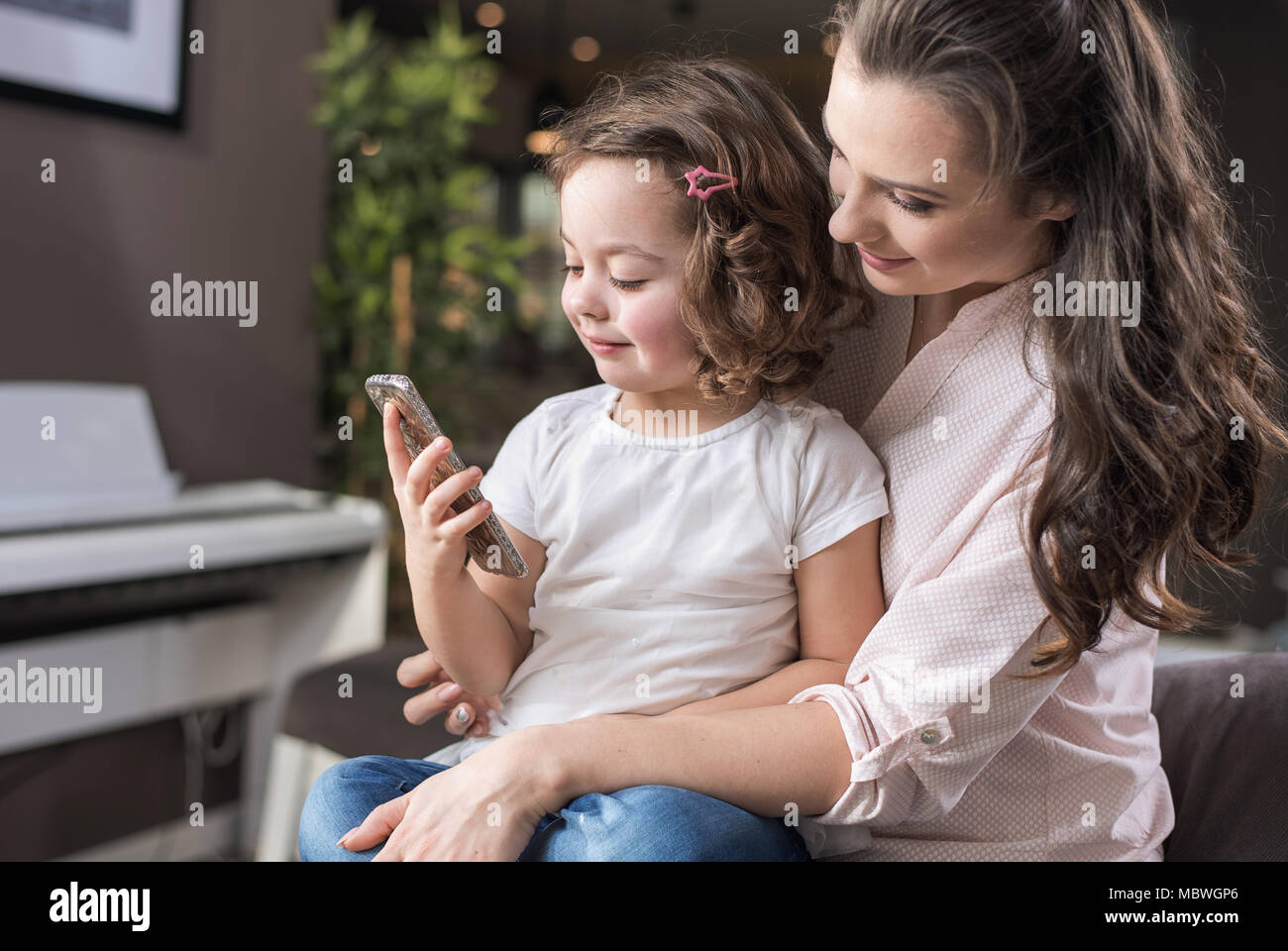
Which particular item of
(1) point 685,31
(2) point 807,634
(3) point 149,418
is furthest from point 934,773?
(3) point 149,418

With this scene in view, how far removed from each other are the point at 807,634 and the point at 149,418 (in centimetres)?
196

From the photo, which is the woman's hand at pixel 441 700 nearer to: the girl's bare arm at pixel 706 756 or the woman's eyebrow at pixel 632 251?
the girl's bare arm at pixel 706 756

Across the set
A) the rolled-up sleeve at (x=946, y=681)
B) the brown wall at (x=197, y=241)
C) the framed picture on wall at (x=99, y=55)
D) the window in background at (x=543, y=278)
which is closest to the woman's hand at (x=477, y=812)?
the rolled-up sleeve at (x=946, y=681)

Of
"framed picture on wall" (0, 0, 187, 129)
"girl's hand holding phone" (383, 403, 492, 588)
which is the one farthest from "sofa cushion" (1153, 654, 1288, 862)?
"framed picture on wall" (0, 0, 187, 129)

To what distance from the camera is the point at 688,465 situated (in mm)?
958

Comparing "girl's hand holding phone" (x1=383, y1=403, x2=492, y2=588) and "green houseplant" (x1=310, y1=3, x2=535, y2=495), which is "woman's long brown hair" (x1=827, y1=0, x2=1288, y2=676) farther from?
"green houseplant" (x1=310, y1=3, x2=535, y2=495)

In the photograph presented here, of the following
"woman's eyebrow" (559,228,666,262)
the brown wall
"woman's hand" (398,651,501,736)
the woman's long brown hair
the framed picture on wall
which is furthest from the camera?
the brown wall

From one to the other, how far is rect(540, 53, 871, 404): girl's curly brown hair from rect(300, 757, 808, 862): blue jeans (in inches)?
13.6

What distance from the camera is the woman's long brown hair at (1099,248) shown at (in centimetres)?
78

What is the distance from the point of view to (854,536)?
930 mm

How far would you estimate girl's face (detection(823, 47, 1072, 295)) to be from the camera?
779mm

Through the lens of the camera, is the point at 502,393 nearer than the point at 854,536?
No

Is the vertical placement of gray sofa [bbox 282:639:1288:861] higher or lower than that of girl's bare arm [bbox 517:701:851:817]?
lower
